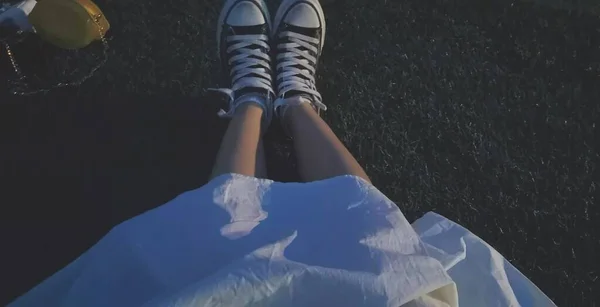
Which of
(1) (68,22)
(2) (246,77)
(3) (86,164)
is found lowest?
(3) (86,164)

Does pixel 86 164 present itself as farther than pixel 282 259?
Yes

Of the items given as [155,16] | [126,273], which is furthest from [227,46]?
[126,273]

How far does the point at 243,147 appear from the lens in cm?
85

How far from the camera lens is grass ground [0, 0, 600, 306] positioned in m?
0.93

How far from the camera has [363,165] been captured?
0.98 meters

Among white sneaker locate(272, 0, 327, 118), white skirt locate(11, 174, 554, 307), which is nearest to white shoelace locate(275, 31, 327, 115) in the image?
white sneaker locate(272, 0, 327, 118)

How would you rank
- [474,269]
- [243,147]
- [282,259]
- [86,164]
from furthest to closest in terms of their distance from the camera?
[86,164] → [243,147] → [474,269] → [282,259]

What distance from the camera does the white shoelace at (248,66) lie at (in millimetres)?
974

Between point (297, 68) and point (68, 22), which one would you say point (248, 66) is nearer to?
point (297, 68)

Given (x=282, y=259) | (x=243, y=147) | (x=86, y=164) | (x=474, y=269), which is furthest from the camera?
(x=86, y=164)

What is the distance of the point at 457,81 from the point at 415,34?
0.10 meters

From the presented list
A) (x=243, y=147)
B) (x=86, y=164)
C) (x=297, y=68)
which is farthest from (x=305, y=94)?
(x=86, y=164)

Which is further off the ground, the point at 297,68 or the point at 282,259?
the point at 297,68

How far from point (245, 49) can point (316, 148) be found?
0.23m
